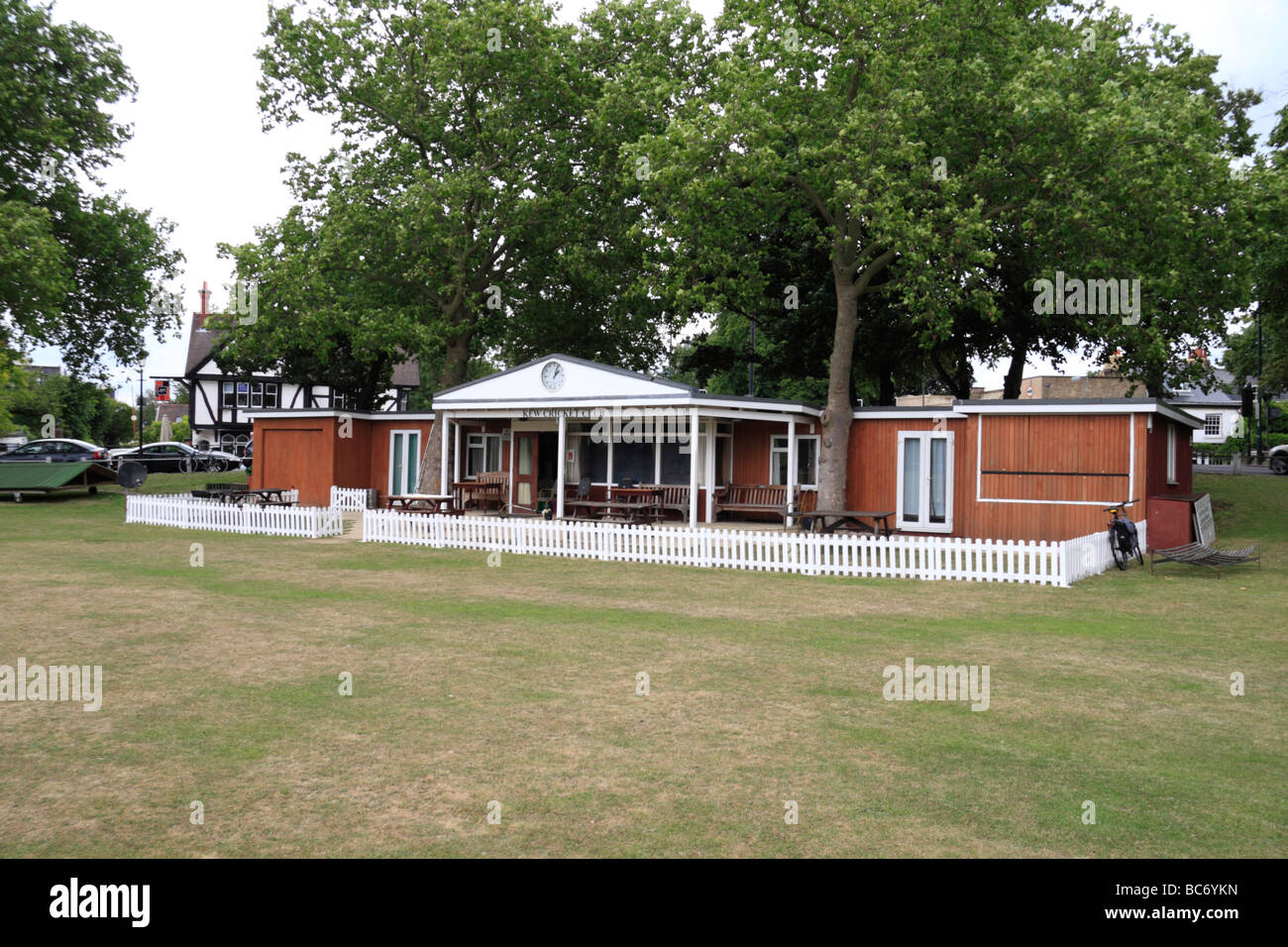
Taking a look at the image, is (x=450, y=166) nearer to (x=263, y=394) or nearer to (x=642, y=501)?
(x=642, y=501)

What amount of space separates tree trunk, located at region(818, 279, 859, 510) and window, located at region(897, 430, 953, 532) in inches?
57.6

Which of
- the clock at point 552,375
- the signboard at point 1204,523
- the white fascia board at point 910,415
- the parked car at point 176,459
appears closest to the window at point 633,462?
the clock at point 552,375

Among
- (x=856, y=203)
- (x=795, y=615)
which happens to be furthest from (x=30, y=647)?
(x=856, y=203)

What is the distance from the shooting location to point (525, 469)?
30.3 m

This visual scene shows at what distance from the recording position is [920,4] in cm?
2386

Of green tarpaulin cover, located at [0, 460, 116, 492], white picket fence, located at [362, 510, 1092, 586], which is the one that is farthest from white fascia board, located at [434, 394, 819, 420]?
green tarpaulin cover, located at [0, 460, 116, 492]

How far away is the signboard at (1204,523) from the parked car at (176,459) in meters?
42.7

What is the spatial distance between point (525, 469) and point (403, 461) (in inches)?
238

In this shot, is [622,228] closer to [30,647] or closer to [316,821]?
[30,647]

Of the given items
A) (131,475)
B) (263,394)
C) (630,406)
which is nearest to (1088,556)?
(630,406)

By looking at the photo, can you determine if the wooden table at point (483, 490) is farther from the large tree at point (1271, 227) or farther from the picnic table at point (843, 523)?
the large tree at point (1271, 227)

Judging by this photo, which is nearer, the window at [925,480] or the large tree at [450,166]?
the window at [925,480]

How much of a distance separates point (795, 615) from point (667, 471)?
1516cm

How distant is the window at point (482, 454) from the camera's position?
1256 inches
